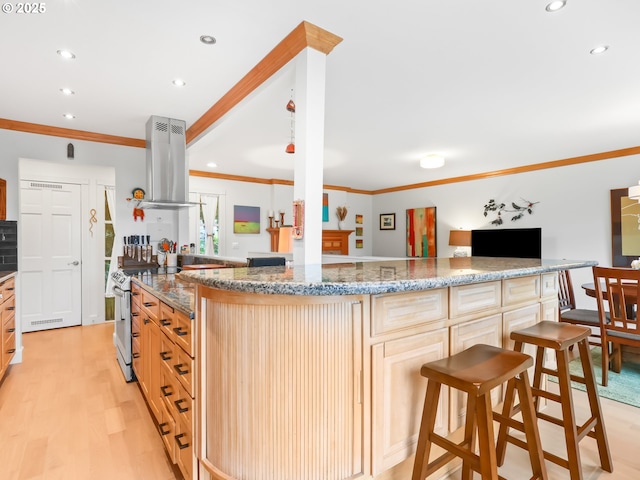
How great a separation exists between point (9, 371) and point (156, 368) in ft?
6.89

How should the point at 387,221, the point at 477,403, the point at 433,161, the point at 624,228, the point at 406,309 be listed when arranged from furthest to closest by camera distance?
the point at 387,221 → the point at 433,161 → the point at 624,228 → the point at 406,309 → the point at 477,403

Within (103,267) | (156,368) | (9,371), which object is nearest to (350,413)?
(156,368)

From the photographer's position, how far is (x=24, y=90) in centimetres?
281

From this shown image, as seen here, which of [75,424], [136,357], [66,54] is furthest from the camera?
[136,357]

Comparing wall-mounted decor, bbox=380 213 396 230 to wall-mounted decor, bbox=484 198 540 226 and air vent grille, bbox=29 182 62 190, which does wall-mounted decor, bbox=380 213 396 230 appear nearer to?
wall-mounted decor, bbox=484 198 540 226

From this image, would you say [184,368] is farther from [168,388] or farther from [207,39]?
[207,39]

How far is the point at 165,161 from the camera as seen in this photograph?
11.8 ft

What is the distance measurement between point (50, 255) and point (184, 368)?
415 centimetres

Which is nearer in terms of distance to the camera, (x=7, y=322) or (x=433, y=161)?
(x=7, y=322)

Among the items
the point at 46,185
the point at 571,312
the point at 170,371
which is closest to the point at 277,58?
the point at 170,371

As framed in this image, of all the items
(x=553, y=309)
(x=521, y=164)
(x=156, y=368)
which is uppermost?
(x=521, y=164)

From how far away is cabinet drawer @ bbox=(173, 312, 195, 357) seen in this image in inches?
56.0

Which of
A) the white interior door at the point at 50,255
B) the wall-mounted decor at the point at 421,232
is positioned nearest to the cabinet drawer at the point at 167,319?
the white interior door at the point at 50,255

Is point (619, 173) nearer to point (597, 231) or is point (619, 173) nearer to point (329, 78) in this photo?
point (597, 231)
